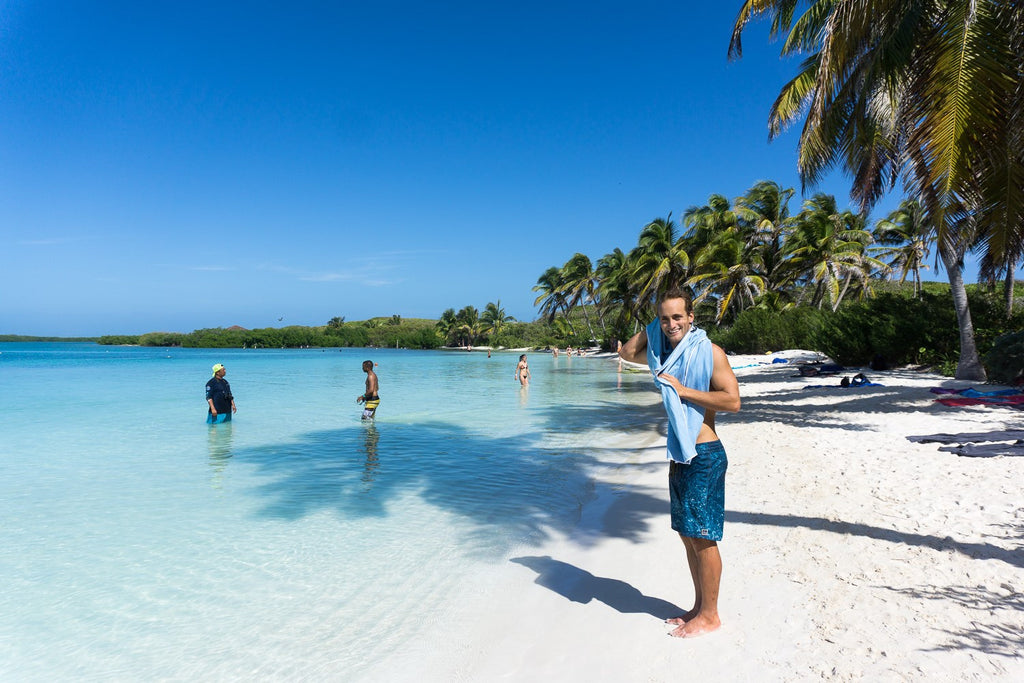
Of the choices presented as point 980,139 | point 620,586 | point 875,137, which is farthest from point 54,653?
point 875,137

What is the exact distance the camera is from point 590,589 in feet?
13.7

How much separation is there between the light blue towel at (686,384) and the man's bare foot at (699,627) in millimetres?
1080

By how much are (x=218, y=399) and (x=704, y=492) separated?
1333 cm

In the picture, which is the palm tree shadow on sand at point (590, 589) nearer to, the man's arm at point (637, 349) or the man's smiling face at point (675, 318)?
the man's arm at point (637, 349)

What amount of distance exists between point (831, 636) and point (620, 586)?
1.44 m

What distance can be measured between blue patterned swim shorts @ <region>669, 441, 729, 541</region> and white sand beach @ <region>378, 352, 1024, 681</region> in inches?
28.2

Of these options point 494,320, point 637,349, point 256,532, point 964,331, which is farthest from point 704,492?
point 494,320

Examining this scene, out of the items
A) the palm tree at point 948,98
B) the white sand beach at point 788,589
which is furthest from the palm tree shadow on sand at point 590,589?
the palm tree at point 948,98

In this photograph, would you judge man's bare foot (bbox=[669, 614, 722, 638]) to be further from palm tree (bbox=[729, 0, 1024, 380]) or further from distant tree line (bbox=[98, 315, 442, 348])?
distant tree line (bbox=[98, 315, 442, 348])

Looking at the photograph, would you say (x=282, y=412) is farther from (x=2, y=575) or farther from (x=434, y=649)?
(x=434, y=649)

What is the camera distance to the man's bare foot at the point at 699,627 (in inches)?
129

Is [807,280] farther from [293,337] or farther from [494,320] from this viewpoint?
[293,337]

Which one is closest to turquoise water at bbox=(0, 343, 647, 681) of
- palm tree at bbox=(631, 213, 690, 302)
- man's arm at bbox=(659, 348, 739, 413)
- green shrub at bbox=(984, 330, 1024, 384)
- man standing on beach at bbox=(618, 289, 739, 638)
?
man standing on beach at bbox=(618, 289, 739, 638)

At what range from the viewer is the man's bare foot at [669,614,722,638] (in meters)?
3.29
